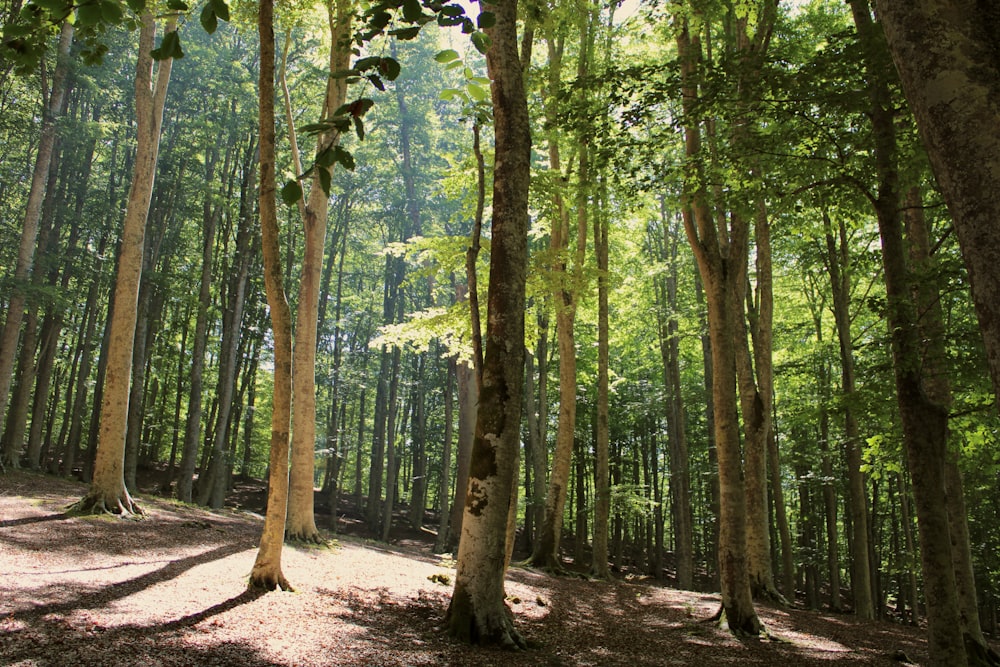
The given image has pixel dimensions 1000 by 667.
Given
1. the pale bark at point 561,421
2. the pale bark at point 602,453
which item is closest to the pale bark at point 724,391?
the pale bark at point 561,421

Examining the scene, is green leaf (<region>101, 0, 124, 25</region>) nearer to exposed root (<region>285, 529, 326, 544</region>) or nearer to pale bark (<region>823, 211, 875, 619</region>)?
exposed root (<region>285, 529, 326, 544</region>)

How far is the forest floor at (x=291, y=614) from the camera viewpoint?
441 cm

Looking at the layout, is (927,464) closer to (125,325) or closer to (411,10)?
(411,10)

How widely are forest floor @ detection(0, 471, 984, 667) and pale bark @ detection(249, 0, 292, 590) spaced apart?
14.9 inches

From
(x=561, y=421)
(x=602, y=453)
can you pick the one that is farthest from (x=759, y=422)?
(x=602, y=453)

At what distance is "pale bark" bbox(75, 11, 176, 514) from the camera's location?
9.99 metres

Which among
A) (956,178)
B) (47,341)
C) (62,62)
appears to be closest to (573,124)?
(956,178)

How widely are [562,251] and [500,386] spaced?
4670mm

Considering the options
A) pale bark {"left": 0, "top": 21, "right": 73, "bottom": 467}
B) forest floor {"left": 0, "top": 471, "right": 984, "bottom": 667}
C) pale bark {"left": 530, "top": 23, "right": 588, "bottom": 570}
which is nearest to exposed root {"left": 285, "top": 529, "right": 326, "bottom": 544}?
forest floor {"left": 0, "top": 471, "right": 984, "bottom": 667}

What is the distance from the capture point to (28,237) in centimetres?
1478

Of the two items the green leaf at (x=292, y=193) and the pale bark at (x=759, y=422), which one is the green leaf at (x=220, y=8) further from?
the pale bark at (x=759, y=422)

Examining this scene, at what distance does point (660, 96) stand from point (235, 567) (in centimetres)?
738

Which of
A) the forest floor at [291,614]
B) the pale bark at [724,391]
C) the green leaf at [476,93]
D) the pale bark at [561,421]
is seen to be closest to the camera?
the green leaf at [476,93]

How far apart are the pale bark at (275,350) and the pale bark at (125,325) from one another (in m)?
5.13
